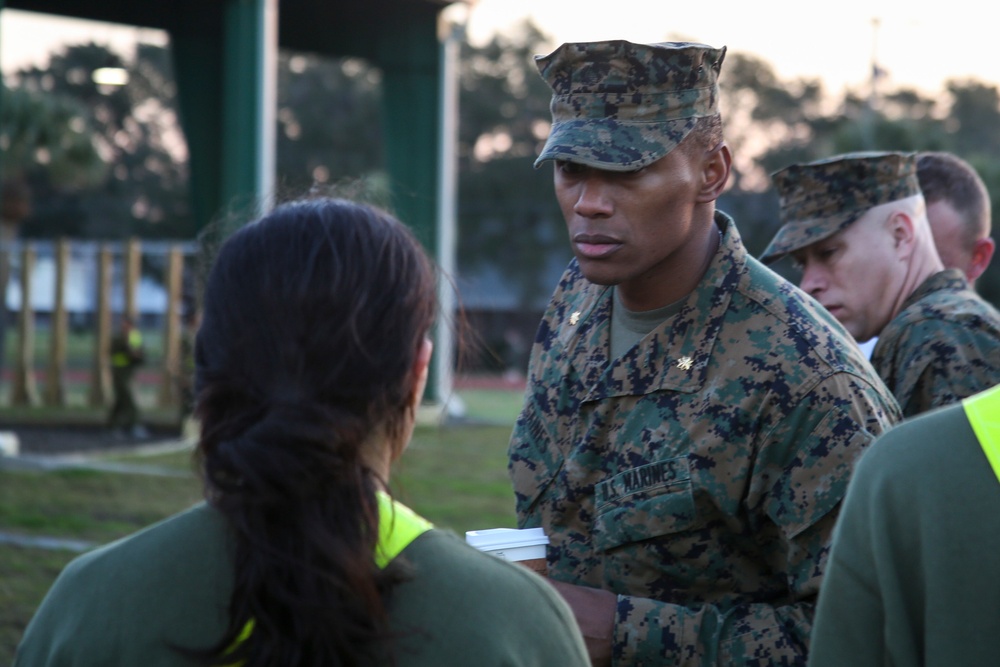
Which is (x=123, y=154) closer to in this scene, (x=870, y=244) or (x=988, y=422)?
(x=870, y=244)

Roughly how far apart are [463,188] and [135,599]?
5217 cm

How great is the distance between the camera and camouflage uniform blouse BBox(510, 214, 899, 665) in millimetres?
2445

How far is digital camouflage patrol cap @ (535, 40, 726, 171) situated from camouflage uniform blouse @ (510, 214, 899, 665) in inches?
12.5

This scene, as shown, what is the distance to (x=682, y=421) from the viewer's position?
2623 mm

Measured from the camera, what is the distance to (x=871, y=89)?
37469mm

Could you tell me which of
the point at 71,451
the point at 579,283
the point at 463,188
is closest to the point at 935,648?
the point at 579,283

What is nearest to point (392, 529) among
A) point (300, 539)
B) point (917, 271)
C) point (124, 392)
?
point (300, 539)

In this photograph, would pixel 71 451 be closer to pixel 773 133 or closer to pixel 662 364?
pixel 662 364

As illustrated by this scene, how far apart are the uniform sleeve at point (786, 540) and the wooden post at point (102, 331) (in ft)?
60.9

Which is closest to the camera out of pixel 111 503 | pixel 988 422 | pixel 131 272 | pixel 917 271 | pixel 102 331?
pixel 988 422

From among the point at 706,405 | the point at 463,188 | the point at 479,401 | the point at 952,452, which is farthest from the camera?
the point at 463,188

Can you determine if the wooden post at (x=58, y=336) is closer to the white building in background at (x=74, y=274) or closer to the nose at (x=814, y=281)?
the white building in background at (x=74, y=274)

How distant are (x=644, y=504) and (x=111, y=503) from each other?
8795 mm

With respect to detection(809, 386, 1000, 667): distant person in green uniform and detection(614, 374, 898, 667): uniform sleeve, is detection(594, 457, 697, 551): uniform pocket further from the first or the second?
detection(809, 386, 1000, 667): distant person in green uniform
